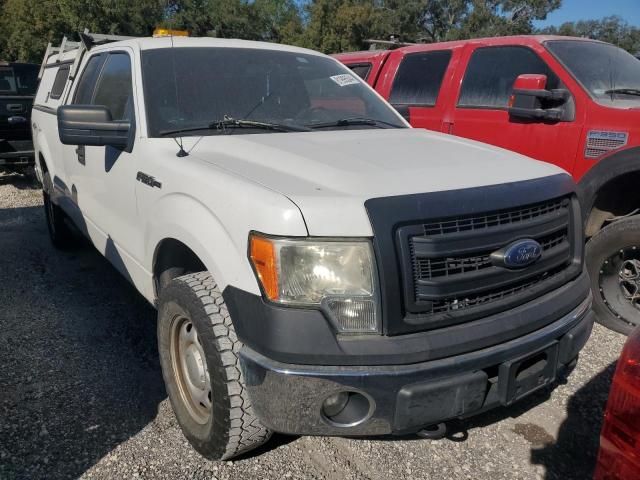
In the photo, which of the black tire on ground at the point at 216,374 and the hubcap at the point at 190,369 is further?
the hubcap at the point at 190,369

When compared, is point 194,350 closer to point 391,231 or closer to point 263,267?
point 263,267

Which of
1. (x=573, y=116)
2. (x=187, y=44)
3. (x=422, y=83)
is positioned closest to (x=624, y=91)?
(x=573, y=116)

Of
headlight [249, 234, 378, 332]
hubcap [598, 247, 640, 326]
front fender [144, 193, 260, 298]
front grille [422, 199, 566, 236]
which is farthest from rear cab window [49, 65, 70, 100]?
hubcap [598, 247, 640, 326]

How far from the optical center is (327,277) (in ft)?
6.79

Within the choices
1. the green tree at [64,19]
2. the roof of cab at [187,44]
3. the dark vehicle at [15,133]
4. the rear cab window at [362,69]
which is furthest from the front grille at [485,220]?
the green tree at [64,19]

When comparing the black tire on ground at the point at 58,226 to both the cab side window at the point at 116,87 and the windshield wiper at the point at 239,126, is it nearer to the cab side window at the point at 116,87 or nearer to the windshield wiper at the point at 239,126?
the cab side window at the point at 116,87

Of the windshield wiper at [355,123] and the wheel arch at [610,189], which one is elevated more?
the windshield wiper at [355,123]

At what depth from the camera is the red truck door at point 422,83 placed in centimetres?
521

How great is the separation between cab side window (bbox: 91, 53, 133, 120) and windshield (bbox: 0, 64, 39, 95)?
7646 mm

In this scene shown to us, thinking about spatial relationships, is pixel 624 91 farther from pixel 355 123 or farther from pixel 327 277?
pixel 327 277

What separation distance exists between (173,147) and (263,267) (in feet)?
3.82

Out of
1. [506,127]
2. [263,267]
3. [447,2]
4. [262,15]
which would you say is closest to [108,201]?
[263,267]

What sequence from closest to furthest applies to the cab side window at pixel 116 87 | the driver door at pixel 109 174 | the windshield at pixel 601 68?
1. the driver door at pixel 109 174
2. the cab side window at pixel 116 87
3. the windshield at pixel 601 68

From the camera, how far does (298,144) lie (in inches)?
114
